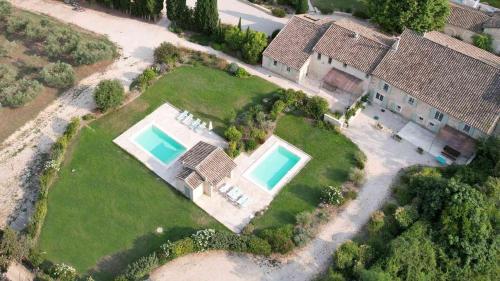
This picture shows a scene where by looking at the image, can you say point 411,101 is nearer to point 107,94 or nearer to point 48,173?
point 107,94

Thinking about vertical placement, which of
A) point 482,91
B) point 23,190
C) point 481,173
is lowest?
point 23,190

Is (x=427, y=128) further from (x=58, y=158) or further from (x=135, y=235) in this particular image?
(x=58, y=158)

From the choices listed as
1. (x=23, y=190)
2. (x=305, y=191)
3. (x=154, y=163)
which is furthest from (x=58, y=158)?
(x=305, y=191)

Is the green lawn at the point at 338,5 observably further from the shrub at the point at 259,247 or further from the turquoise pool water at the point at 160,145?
the shrub at the point at 259,247

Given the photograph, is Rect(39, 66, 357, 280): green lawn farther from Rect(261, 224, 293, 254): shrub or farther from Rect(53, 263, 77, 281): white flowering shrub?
Rect(261, 224, 293, 254): shrub

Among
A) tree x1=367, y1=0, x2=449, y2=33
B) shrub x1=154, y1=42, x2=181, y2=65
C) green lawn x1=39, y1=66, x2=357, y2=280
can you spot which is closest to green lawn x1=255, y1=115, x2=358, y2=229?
green lawn x1=39, y1=66, x2=357, y2=280

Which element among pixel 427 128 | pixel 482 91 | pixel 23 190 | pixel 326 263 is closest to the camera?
pixel 326 263

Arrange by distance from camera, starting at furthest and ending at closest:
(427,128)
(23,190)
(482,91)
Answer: (427,128)
(482,91)
(23,190)

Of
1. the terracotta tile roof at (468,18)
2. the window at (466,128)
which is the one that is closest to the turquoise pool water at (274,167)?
the window at (466,128)
